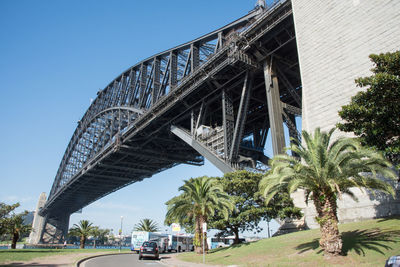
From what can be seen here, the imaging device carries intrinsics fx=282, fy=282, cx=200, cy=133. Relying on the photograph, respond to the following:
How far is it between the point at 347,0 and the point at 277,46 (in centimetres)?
834

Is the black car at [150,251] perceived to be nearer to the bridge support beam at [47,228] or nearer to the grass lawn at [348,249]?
the grass lawn at [348,249]

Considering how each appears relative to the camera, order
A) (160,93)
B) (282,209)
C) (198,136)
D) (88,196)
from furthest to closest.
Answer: (88,196) → (160,93) → (198,136) → (282,209)

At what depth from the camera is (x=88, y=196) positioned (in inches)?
4154

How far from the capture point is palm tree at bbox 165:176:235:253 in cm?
2498

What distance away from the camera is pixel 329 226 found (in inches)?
531

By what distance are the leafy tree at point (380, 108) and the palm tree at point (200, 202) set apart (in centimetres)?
1333

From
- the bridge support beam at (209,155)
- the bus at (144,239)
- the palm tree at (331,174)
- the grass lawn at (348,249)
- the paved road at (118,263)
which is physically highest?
the bridge support beam at (209,155)

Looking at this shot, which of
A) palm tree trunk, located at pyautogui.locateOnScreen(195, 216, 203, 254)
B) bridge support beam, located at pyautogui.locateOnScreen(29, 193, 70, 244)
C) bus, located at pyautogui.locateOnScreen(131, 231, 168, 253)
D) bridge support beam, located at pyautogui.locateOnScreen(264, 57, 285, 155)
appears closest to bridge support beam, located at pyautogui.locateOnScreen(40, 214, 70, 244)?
bridge support beam, located at pyautogui.locateOnScreen(29, 193, 70, 244)

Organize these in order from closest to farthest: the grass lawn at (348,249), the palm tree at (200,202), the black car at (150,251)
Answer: the grass lawn at (348,249), the palm tree at (200,202), the black car at (150,251)

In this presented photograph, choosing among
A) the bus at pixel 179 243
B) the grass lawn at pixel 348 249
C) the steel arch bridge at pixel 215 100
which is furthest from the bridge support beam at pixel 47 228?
the grass lawn at pixel 348 249

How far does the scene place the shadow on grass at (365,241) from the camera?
12829mm

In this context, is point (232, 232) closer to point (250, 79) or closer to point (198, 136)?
point (198, 136)

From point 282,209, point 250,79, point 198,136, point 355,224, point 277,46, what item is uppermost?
point 277,46

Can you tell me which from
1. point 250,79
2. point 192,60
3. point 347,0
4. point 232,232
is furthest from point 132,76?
point 347,0
